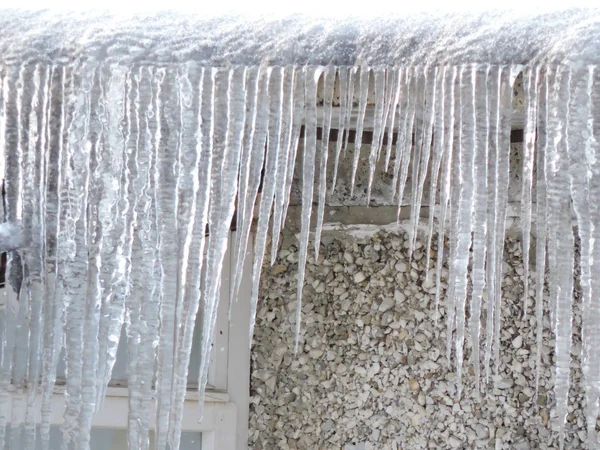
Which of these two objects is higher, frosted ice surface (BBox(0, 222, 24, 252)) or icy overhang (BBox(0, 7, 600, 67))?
icy overhang (BBox(0, 7, 600, 67))

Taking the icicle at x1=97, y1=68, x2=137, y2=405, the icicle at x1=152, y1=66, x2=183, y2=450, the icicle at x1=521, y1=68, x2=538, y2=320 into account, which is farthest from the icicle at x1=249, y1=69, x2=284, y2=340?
the icicle at x1=521, y1=68, x2=538, y2=320

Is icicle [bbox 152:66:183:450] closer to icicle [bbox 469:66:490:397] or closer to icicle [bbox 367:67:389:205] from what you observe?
icicle [bbox 367:67:389:205]

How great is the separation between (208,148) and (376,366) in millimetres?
1410

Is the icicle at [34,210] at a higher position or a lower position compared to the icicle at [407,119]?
lower

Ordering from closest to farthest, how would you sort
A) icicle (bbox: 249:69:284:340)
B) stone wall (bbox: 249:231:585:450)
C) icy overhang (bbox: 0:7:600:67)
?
icy overhang (bbox: 0:7:600:67) → icicle (bbox: 249:69:284:340) → stone wall (bbox: 249:231:585:450)

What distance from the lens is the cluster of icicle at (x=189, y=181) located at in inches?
67.2

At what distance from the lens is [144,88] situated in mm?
1727

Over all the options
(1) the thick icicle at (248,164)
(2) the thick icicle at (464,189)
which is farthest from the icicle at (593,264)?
(1) the thick icicle at (248,164)

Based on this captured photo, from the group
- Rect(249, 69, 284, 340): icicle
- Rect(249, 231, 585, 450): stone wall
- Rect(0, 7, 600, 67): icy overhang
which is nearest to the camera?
Rect(0, 7, 600, 67): icy overhang

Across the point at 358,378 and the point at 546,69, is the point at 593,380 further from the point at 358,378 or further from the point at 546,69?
the point at 358,378

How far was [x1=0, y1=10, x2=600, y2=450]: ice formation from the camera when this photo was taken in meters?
1.65

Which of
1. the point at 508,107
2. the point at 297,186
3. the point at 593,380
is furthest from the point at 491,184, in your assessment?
the point at 297,186

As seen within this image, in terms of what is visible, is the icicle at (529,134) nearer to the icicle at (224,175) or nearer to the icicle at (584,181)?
the icicle at (584,181)

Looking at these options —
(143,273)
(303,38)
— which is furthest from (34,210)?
(303,38)
